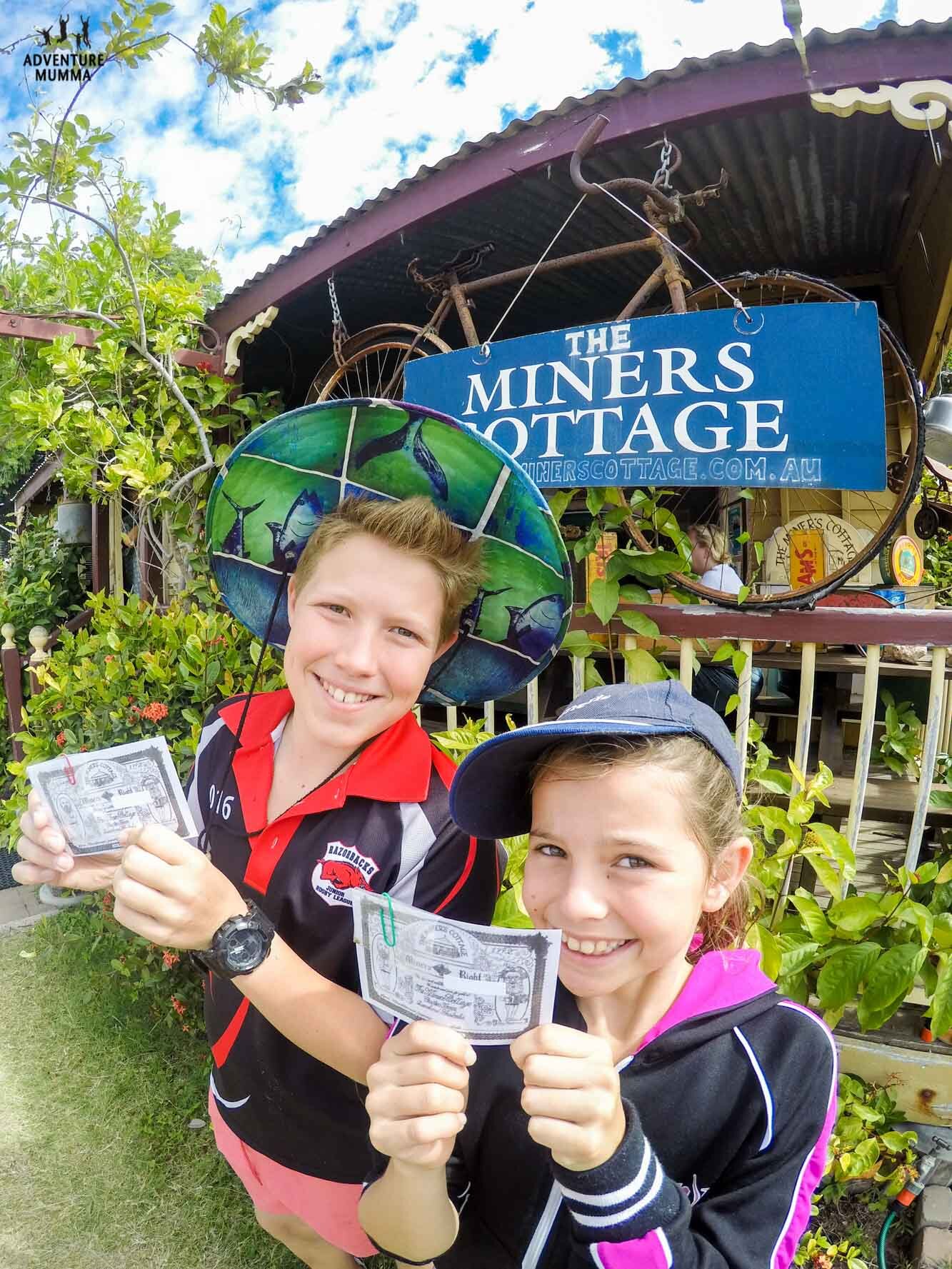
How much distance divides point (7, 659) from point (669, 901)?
19.1 ft

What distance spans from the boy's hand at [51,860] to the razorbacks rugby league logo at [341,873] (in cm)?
33

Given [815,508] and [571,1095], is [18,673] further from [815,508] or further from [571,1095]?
[815,508]

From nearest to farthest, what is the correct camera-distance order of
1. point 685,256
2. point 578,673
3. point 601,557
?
point 578,673, point 601,557, point 685,256

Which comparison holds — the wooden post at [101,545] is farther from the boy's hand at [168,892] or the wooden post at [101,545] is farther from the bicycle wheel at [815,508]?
the boy's hand at [168,892]

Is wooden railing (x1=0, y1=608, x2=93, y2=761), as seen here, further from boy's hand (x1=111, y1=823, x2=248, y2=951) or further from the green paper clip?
the green paper clip

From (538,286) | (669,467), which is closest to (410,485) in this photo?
(669,467)

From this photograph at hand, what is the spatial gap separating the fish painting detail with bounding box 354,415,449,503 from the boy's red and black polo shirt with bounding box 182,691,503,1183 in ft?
1.49

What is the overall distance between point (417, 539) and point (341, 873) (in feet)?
1.92

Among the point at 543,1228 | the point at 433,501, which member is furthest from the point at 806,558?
the point at 543,1228

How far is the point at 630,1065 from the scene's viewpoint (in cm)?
102

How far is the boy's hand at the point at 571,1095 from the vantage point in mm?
774

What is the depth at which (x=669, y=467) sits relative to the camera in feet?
8.07

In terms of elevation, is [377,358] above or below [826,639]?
above

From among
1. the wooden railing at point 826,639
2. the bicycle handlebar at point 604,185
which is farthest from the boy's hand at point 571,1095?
the bicycle handlebar at point 604,185
